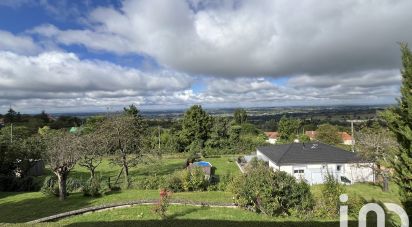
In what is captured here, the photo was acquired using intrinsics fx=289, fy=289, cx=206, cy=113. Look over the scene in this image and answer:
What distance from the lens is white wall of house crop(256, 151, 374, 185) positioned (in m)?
24.7

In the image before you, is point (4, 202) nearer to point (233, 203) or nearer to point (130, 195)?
point (130, 195)

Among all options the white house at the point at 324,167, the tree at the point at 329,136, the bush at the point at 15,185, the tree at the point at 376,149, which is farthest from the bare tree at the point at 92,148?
the tree at the point at 329,136

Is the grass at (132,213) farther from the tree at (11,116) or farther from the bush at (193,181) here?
the tree at (11,116)

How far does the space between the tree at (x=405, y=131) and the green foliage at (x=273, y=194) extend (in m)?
4.19

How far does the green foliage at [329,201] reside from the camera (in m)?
12.9

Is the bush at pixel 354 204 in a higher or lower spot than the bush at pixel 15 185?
higher

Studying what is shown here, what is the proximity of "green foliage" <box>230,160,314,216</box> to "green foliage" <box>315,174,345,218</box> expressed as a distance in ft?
1.53

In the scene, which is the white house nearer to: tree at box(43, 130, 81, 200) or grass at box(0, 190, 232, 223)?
grass at box(0, 190, 232, 223)

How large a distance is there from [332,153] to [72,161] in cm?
2153

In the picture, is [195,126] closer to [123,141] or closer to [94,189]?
[123,141]

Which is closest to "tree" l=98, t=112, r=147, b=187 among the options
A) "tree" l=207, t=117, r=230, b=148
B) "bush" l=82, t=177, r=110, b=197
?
"bush" l=82, t=177, r=110, b=197

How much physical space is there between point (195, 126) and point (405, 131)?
134 feet

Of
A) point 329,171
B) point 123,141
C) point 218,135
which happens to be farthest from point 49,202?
point 218,135

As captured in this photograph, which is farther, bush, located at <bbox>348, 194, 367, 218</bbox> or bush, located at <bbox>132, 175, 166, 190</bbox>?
bush, located at <bbox>132, 175, 166, 190</bbox>
